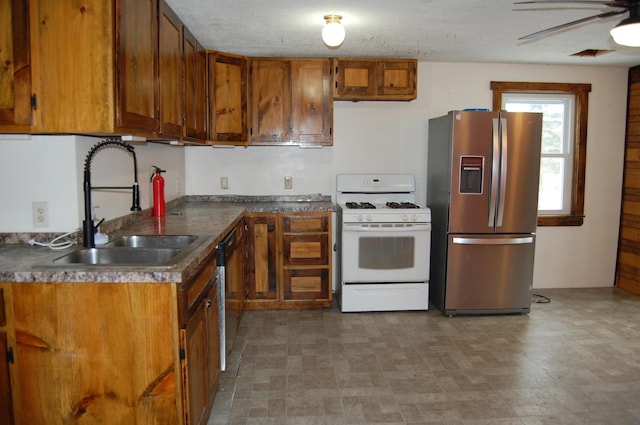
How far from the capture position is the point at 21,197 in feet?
7.50

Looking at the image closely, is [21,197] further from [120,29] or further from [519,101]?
[519,101]

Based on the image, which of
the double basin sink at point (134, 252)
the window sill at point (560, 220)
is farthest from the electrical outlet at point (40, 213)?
the window sill at point (560, 220)

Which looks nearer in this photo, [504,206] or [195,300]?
[195,300]

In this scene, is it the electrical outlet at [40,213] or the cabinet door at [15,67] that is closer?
the cabinet door at [15,67]

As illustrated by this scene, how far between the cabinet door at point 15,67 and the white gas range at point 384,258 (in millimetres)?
2452

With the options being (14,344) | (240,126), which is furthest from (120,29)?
(240,126)

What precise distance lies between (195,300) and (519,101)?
3954mm

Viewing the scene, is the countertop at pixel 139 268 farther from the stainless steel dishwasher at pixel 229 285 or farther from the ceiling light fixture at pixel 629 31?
the ceiling light fixture at pixel 629 31

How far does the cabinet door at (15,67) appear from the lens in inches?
72.1

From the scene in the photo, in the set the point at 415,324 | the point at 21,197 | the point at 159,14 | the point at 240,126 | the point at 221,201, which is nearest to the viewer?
the point at 21,197

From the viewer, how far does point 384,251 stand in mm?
3844

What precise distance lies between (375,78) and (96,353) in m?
3.11

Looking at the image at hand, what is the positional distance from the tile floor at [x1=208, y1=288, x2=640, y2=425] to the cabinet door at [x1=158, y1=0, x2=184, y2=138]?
157cm

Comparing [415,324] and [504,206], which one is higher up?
[504,206]
